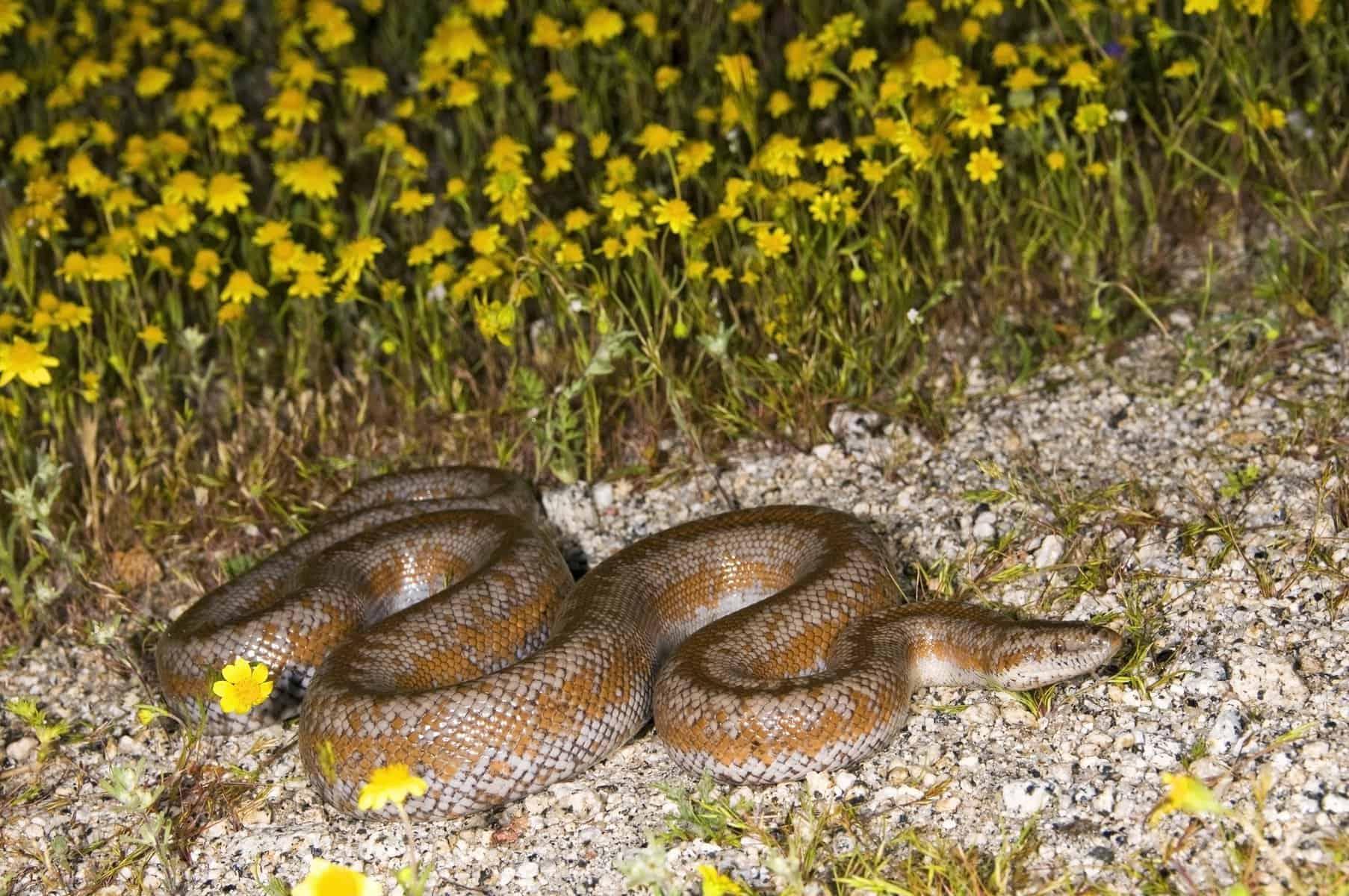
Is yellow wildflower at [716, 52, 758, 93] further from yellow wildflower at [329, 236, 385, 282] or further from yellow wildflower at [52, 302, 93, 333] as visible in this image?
yellow wildflower at [52, 302, 93, 333]

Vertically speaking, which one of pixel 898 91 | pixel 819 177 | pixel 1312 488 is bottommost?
pixel 1312 488

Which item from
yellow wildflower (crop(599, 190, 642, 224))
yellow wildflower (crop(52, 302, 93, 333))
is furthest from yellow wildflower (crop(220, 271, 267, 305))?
yellow wildflower (crop(599, 190, 642, 224))

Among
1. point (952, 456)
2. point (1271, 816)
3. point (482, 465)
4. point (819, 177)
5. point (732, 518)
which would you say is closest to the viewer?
point (1271, 816)

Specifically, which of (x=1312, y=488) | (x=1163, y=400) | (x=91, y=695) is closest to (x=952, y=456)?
(x=1163, y=400)

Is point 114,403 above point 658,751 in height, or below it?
→ above

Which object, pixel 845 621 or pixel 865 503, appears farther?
pixel 865 503

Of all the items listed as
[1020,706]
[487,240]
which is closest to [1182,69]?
[487,240]

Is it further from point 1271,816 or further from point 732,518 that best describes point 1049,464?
point 1271,816
